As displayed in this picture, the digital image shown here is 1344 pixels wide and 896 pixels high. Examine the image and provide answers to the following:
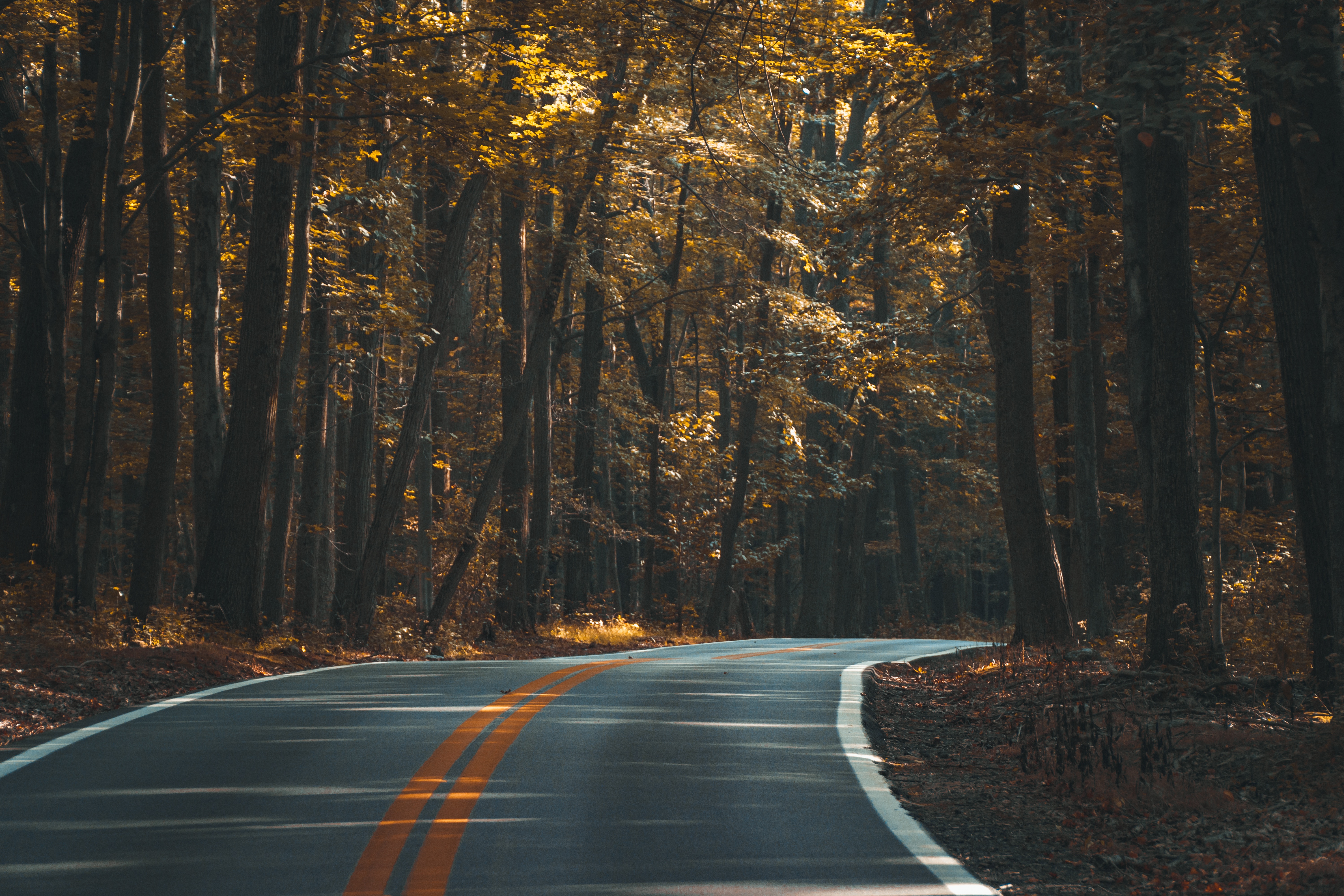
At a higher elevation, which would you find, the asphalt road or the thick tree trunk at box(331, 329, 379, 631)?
the thick tree trunk at box(331, 329, 379, 631)

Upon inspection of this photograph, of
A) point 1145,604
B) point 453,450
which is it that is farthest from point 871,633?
point 1145,604

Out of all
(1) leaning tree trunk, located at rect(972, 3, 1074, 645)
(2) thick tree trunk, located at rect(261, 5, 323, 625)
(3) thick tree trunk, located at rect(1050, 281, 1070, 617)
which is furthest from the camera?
(3) thick tree trunk, located at rect(1050, 281, 1070, 617)

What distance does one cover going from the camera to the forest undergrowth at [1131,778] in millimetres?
5875

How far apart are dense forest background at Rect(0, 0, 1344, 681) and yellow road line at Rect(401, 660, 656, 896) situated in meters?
6.37

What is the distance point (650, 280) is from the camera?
29.6m

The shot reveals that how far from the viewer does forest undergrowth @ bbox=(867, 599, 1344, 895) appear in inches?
231

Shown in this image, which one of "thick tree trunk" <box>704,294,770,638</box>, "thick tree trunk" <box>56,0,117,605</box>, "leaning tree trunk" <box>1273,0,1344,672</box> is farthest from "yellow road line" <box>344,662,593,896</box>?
"thick tree trunk" <box>704,294,770,638</box>

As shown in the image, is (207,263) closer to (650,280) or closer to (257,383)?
(257,383)

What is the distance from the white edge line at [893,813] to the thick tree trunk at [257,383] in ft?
29.0

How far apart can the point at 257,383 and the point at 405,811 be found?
11.2 m

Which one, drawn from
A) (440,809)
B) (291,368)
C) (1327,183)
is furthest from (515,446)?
(440,809)

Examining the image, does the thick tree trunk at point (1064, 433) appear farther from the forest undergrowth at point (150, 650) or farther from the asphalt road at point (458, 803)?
the asphalt road at point (458, 803)

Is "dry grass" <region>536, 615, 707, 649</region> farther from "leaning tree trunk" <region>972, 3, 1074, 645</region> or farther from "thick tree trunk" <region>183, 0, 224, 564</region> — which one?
"leaning tree trunk" <region>972, 3, 1074, 645</region>

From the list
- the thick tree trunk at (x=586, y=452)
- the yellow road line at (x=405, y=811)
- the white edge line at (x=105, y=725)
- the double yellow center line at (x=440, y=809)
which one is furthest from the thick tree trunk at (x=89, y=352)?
the thick tree trunk at (x=586, y=452)
